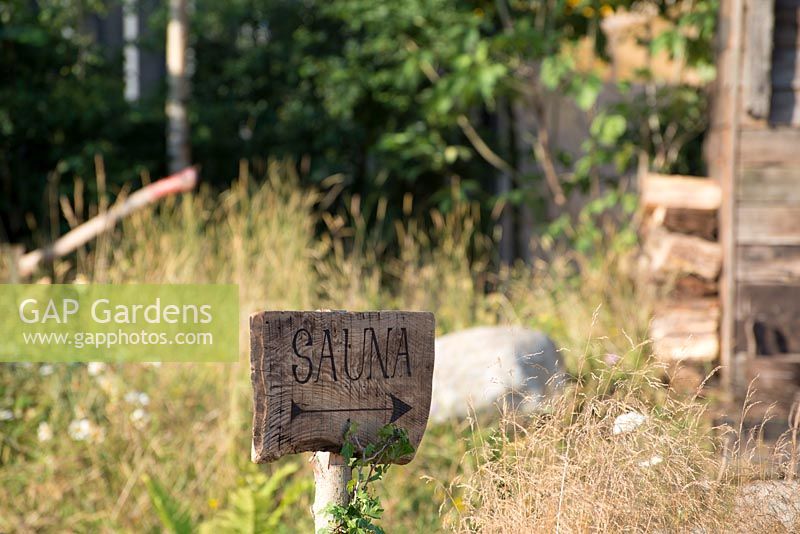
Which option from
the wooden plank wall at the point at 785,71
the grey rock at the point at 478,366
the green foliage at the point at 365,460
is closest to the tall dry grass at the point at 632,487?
the green foliage at the point at 365,460

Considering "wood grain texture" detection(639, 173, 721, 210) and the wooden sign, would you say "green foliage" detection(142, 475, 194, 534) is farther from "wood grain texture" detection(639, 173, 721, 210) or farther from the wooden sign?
"wood grain texture" detection(639, 173, 721, 210)

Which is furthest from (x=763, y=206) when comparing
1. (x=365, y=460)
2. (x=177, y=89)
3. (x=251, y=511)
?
(x=177, y=89)

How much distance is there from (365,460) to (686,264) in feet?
11.6

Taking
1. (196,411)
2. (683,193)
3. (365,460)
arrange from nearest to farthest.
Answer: (365,460) → (196,411) → (683,193)

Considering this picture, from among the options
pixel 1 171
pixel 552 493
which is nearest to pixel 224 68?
pixel 1 171

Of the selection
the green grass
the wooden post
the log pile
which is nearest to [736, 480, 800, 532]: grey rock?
the wooden post

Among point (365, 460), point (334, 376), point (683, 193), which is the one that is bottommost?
point (365, 460)

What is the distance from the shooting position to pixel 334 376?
6.19ft

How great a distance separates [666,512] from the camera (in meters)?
1.83

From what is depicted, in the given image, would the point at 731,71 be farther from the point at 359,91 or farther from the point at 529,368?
the point at 359,91

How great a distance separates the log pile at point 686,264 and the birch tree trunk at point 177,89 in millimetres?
3582

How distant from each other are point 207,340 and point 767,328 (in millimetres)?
2689

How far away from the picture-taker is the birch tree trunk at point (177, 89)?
23.4 ft

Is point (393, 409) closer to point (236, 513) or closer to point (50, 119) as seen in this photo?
point (236, 513)
